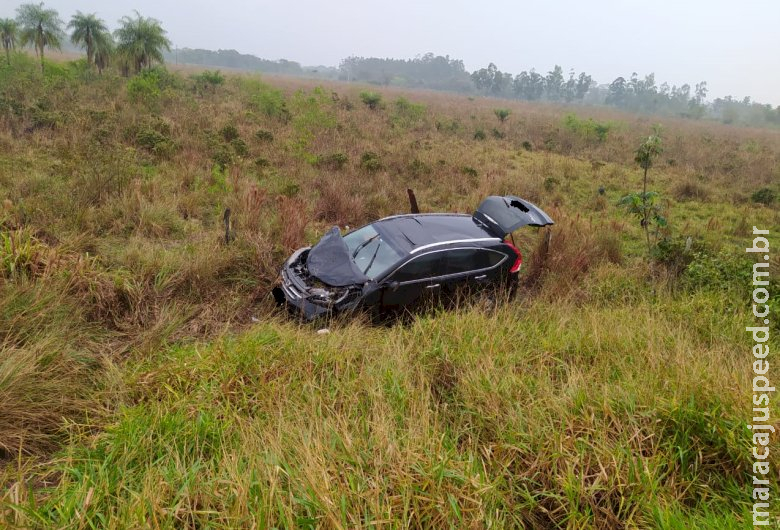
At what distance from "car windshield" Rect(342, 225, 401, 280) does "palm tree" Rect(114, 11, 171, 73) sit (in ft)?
82.2

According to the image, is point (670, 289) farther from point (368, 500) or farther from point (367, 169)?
point (367, 169)

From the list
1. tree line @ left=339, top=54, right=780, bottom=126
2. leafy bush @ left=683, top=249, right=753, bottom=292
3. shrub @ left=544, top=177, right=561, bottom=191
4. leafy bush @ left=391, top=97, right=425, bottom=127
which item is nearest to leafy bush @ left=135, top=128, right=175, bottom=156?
shrub @ left=544, top=177, right=561, bottom=191

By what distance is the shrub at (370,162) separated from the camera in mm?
12781

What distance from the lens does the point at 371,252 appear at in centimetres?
547

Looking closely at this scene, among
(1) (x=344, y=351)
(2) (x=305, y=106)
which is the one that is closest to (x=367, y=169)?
(2) (x=305, y=106)

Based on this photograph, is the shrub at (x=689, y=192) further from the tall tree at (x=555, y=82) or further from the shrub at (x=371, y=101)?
the tall tree at (x=555, y=82)

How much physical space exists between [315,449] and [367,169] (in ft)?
36.3

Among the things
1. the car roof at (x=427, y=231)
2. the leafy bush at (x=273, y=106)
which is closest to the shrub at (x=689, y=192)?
the car roof at (x=427, y=231)

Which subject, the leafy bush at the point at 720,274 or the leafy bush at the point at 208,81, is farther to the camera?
the leafy bush at the point at 208,81

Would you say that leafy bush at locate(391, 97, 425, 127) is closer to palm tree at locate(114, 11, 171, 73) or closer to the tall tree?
palm tree at locate(114, 11, 171, 73)

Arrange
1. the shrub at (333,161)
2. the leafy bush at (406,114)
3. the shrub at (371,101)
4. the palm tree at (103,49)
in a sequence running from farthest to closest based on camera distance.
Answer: the shrub at (371,101), the palm tree at (103,49), the leafy bush at (406,114), the shrub at (333,161)

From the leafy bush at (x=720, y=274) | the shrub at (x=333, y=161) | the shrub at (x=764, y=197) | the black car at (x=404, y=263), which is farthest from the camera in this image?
the shrub at (x=764, y=197)

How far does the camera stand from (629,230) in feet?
32.6

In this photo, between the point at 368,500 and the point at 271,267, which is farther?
the point at 271,267
